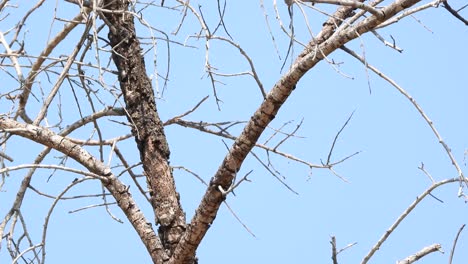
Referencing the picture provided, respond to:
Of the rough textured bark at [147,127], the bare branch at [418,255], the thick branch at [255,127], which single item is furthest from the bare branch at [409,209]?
the rough textured bark at [147,127]

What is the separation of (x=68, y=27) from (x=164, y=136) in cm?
95

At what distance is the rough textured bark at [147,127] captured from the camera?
11.5 ft

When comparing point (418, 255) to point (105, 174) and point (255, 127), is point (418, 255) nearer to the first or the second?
point (255, 127)

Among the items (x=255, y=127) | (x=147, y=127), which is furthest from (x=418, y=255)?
(x=147, y=127)

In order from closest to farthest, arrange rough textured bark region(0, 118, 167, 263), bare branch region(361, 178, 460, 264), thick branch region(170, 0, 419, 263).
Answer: thick branch region(170, 0, 419, 263), bare branch region(361, 178, 460, 264), rough textured bark region(0, 118, 167, 263)

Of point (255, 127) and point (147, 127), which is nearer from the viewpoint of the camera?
point (255, 127)

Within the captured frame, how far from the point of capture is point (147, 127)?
3.59m

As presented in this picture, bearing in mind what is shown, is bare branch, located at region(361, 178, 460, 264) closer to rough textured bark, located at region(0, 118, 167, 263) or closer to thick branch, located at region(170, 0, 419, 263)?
thick branch, located at region(170, 0, 419, 263)

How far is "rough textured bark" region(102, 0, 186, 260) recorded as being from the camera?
3.51m

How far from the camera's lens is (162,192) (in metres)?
3.54

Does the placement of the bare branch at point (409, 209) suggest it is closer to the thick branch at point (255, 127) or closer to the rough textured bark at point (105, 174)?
the thick branch at point (255, 127)

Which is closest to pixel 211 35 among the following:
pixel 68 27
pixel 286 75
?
pixel 286 75

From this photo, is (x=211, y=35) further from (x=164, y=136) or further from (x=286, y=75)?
(x=164, y=136)

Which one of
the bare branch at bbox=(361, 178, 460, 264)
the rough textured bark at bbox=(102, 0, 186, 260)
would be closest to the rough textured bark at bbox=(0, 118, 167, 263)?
the rough textured bark at bbox=(102, 0, 186, 260)
